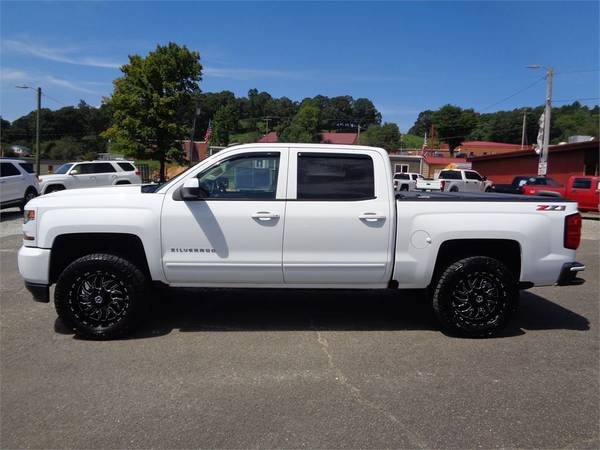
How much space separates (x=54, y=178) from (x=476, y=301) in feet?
63.3

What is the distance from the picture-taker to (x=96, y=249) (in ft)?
15.9

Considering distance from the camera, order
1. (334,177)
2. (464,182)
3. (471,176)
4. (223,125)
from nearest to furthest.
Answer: (334,177) < (464,182) < (471,176) < (223,125)

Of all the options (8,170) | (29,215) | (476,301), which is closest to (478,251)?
(476,301)

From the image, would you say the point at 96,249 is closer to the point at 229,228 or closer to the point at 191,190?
the point at 191,190

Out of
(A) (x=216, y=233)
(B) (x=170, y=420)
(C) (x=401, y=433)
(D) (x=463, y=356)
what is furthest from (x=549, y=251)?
(B) (x=170, y=420)

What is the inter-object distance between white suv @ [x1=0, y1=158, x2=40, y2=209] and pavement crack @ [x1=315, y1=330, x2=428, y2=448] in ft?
46.7

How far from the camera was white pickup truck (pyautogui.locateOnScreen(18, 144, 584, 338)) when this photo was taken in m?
4.60

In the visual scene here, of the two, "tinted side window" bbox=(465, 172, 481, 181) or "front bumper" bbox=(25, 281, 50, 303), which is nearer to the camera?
"front bumper" bbox=(25, 281, 50, 303)

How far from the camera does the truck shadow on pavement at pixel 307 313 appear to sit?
17.0ft

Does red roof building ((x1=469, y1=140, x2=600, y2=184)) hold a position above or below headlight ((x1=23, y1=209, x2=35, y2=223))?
above

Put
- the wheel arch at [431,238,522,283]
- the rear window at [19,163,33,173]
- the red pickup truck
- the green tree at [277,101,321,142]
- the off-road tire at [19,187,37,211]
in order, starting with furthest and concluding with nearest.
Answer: the green tree at [277,101,321,142]
the red pickup truck
the rear window at [19,163,33,173]
the off-road tire at [19,187,37,211]
the wheel arch at [431,238,522,283]

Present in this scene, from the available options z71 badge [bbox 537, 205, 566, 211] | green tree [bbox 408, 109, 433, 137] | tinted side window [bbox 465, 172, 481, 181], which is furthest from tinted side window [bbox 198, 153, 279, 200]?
green tree [bbox 408, 109, 433, 137]

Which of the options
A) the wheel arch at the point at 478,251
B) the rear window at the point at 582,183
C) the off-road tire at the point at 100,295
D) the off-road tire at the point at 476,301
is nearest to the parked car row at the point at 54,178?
the off-road tire at the point at 100,295

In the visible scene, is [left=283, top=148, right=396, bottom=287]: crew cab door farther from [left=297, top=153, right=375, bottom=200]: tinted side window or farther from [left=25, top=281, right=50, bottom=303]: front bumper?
[left=25, top=281, right=50, bottom=303]: front bumper
